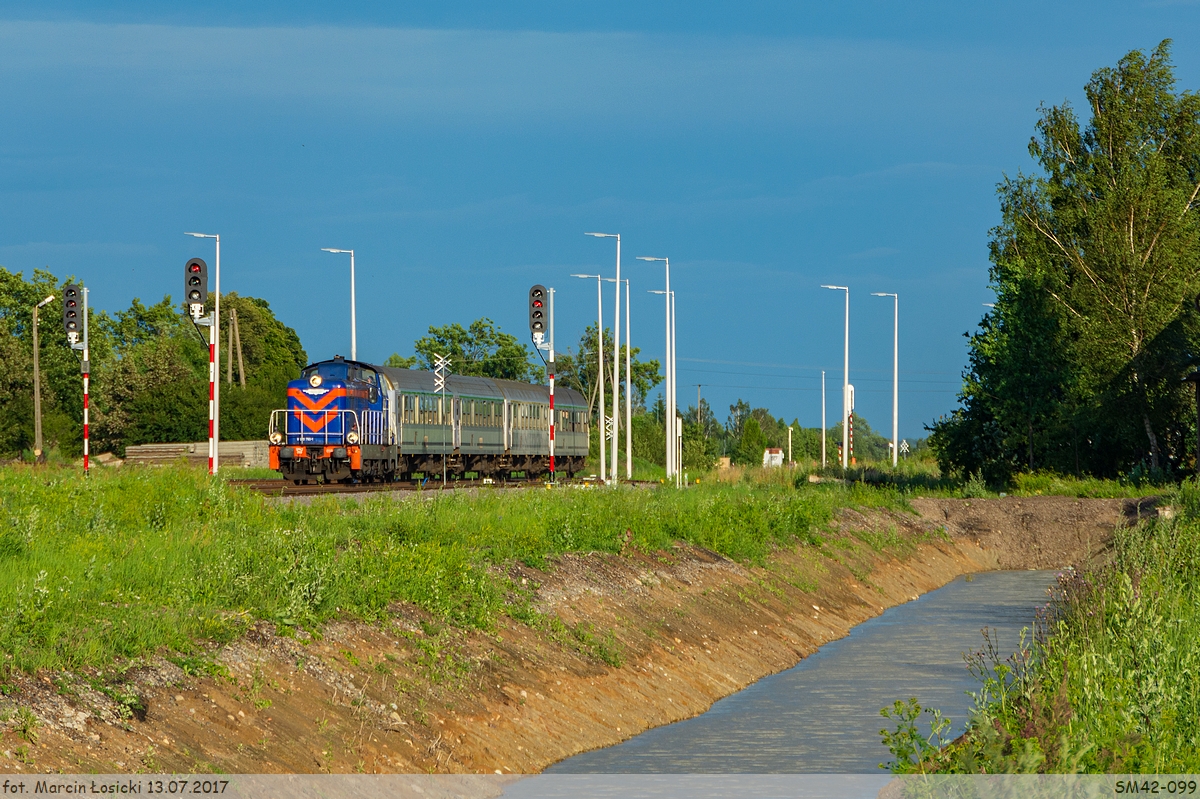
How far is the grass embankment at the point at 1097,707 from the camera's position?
938 cm

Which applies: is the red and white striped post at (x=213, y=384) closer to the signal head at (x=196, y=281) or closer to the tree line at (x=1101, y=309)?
the signal head at (x=196, y=281)


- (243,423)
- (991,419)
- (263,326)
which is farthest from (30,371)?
(991,419)

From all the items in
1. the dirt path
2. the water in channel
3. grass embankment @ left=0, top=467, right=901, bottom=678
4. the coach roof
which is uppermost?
the coach roof

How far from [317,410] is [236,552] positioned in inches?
1048

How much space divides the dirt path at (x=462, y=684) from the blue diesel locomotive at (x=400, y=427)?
59.1 ft

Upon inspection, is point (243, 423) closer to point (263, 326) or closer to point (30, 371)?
point (30, 371)

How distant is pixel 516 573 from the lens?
1917 cm

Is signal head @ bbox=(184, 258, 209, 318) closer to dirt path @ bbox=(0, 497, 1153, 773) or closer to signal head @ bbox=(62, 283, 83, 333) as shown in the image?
signal head @ bbox=(62, 283, 83, 333)

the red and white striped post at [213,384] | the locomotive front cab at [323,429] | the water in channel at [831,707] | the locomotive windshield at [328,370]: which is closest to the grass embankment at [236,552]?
the water in channel at [831,707]

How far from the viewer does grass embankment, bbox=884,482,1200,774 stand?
9375mm

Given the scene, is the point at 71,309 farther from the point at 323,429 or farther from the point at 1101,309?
the point at 1101,309

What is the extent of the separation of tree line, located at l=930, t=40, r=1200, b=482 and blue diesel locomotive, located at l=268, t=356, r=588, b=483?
55.2ft

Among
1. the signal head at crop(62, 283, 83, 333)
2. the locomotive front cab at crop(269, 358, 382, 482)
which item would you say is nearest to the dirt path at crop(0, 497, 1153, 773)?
the locomotive front cab at crop(269, 358, 382, 482)

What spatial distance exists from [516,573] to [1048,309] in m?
34.8
